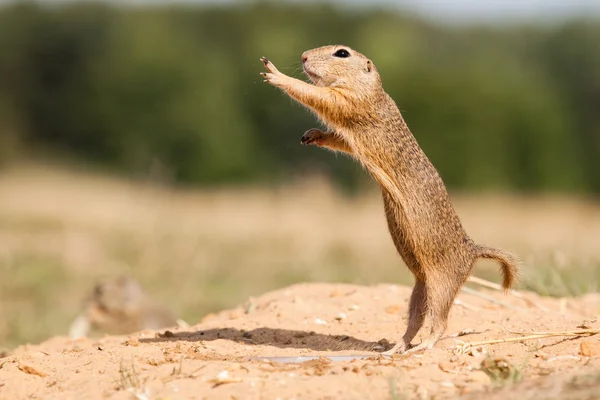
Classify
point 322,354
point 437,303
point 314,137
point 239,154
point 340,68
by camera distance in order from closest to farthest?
point 322,354
point 437,303
point 314,137
point 340,68
point 239,154

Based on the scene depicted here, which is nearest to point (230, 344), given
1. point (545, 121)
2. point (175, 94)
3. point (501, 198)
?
point (501, 198)

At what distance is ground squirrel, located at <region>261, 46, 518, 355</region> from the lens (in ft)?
19.4

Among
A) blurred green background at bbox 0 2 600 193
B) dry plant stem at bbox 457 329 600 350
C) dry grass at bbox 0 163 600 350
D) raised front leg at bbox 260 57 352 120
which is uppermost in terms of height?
blurred green background at bbox 0 2 600 193

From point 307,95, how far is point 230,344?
66.6 inches

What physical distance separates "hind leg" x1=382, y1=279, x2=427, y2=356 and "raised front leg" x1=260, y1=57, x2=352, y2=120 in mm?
1229

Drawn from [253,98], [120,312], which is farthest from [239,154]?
[120,312]

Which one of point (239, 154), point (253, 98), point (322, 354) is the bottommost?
point (322, 354)

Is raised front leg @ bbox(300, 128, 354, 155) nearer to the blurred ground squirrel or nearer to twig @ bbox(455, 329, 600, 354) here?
twig @ bbox(455, 329, 600, 354)

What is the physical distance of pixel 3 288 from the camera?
458 inches

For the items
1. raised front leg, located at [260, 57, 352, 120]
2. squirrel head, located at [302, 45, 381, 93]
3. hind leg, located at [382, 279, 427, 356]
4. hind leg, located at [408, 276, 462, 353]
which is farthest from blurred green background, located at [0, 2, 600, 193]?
hind leg, located at [408, 276, 462, 353]

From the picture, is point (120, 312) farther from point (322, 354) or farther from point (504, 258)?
point (504, 258)

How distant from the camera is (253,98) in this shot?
3525 cm

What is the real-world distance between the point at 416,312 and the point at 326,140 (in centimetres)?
128

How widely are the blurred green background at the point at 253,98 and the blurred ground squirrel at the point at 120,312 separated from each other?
695 inches
